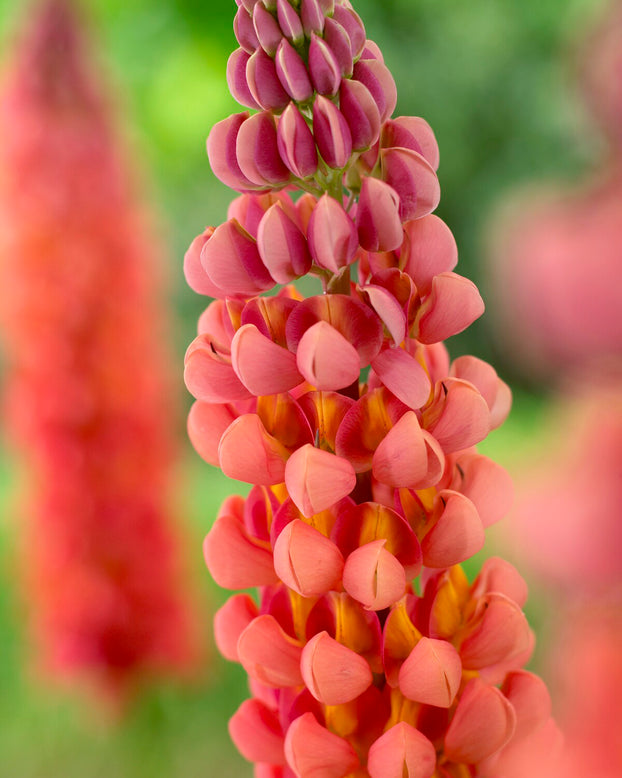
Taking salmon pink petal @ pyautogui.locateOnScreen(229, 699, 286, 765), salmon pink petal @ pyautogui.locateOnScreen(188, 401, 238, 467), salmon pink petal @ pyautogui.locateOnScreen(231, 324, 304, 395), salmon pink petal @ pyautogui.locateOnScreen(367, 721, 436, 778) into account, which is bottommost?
salmon pink petal @ pyautogui.locateOnScreen(229, 699, 286, 765)

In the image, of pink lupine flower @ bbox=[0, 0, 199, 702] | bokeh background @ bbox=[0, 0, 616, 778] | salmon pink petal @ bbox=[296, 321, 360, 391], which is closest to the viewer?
salmon pink petal @ bbox=[296, 321, 360, 391]

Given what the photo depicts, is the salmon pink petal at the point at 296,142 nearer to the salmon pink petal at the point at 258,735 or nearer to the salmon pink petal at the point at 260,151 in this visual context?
the salmon pink petal at the point at 260,151

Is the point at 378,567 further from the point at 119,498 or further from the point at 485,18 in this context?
the point at 485,18

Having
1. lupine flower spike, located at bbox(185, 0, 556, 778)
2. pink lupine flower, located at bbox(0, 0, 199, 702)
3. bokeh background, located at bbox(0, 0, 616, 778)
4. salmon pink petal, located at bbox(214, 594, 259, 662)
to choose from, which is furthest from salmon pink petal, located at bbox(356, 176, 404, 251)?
bokeh background, located at bbox(0, 0, 616, 778)

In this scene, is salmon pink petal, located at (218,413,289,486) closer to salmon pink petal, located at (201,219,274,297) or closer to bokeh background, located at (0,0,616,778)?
salmon pink petal, located at (201,219,274,297)

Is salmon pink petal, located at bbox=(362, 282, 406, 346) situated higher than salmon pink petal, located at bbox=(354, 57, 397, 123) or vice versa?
salmon pink petal, located at bbox=(354, 57, 397, 123)

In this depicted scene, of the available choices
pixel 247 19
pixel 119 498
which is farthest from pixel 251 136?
pixel 119 498

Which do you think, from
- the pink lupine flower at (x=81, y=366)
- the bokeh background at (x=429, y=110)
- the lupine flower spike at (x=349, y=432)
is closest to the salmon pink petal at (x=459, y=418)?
the lupine flower spike at (x=349, y=432)

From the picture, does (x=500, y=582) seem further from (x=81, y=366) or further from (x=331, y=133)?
(x=81, y=366)

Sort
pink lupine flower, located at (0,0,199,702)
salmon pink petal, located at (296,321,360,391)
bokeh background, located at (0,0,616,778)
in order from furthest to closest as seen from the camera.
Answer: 1. bokeh background, located at (0,0,616,778)
2. pink lupine flower, located at (0,0,199,702)
3. salmon pink petal, located at (296,321,360,391)
